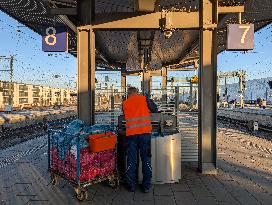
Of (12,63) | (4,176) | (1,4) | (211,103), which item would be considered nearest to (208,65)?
(211,103)

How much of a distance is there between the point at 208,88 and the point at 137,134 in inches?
97.4

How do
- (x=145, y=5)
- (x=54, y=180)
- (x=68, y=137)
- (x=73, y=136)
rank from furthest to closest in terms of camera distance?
(x=145, y=5) → (x=54, y=180) → (x=68, y=137) → (x=73, y=136)

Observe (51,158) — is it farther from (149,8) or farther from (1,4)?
(1,4)

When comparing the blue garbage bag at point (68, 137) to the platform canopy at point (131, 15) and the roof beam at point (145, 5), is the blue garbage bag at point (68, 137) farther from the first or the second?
the roof beam at point (145, 5)

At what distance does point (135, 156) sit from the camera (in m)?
5.84

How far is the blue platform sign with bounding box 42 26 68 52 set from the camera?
7.08 meters

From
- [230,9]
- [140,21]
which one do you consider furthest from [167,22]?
[230,9]

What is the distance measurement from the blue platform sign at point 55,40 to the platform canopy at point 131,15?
444 millimetres

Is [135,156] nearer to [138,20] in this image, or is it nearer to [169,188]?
[169,188]

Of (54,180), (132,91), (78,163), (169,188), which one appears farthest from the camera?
(54,180)

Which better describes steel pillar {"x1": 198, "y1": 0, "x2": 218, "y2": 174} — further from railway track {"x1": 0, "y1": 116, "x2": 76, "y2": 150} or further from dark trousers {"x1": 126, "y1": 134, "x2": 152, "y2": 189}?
railway track {"x1": 0, "y1": 116, "x2": 76, "y2": 150}

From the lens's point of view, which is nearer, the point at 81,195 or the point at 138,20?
the point at 81,195

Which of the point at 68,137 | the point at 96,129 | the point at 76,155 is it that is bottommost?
the point at 76,155

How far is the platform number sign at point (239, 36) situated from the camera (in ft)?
22.3
